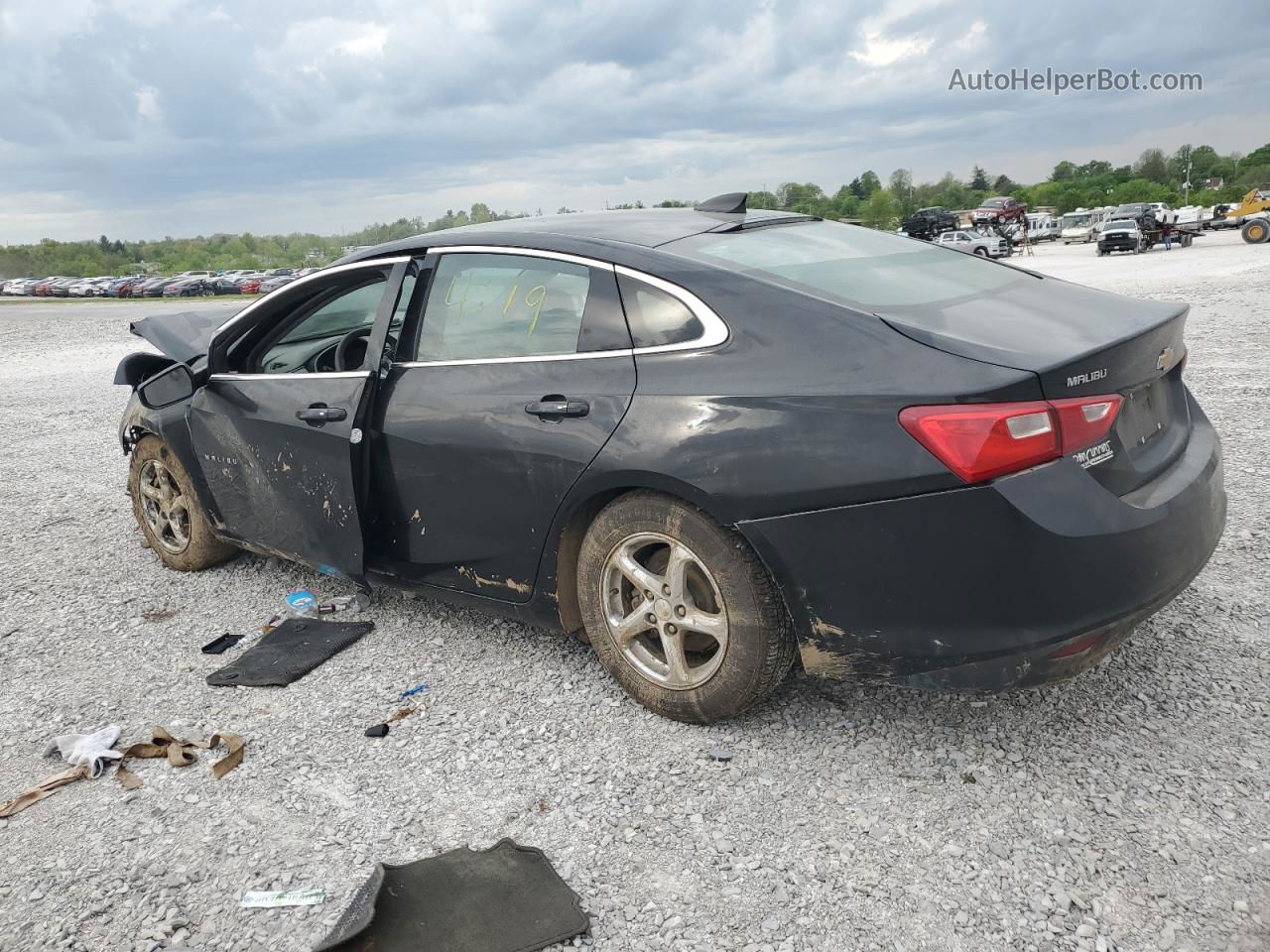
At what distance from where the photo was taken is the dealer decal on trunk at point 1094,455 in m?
2.64

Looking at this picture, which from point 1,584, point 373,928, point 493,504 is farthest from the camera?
point 1,584

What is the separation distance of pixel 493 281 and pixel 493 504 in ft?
2.77

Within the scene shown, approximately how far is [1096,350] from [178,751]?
3.23 m

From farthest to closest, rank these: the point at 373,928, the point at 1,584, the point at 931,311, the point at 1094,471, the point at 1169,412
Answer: the point at 1,584
the point at 1169,412
the point at 931,311
the point at 1094,471
the point at 373,928

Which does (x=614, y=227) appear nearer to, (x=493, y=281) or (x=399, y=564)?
(x=493, y=281)

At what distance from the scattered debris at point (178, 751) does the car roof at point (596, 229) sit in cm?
197

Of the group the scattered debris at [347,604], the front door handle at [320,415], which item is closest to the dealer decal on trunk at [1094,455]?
the front door handle at [320,415]

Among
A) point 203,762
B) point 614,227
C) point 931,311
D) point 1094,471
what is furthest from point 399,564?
point 1094,471

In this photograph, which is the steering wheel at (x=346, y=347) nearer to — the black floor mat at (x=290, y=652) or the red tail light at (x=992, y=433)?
the black floor mat at (x=290, y=652)

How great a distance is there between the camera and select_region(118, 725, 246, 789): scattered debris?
3248 millimetres

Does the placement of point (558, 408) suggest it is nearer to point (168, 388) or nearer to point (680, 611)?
point (680, 611)

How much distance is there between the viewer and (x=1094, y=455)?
8.77 feet

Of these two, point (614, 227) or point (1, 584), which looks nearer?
point (614, 227)

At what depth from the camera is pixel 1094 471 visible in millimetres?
2662
